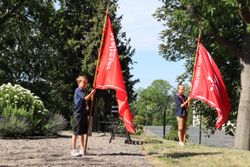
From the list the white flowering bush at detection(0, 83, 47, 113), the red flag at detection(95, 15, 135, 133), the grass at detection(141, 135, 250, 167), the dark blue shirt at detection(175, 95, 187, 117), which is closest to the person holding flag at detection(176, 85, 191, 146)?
the dark blue shirt at detection(175, 95, 187, 117)

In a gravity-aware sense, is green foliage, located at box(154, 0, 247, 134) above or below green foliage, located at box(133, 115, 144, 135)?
above

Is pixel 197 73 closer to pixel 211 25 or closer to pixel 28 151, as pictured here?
pixel 211 25

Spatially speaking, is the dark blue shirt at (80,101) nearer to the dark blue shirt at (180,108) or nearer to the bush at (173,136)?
the dark blue shirt at (180,108)

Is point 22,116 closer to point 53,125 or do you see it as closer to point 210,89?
point 53,125

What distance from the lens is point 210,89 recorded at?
1492cm

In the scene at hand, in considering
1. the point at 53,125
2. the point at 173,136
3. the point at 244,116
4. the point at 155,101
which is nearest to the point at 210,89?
the point at 244,116

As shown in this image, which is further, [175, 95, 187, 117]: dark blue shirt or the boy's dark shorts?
[175, 95, 187, 117]: dark blue shirt

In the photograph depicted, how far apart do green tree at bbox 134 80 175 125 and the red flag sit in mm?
118674

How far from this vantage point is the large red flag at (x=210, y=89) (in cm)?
1490

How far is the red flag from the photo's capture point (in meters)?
12.1

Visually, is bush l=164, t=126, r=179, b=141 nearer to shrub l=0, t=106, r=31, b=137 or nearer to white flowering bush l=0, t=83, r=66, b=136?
white flowering bush l=0, t=83, r=66, b=136

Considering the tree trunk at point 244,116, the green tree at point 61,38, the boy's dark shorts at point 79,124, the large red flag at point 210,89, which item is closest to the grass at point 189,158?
the boy's dark shorts at point 79,124

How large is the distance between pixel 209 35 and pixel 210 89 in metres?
8.01

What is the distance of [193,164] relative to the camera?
10.4 metres
